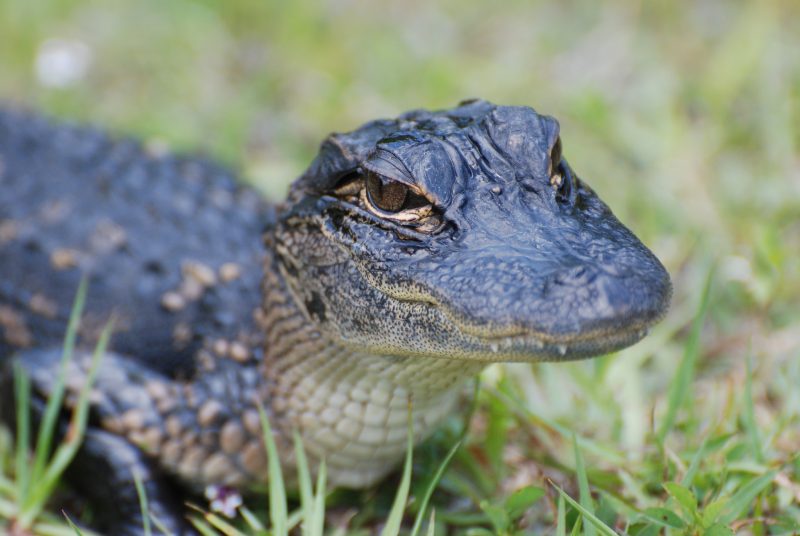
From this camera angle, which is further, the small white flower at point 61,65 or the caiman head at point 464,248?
the small white flower at point 61,65

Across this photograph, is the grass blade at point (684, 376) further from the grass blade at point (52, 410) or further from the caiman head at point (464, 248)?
the grass blade at point (52, 410)

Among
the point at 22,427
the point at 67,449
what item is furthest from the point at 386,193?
the point at 22,427

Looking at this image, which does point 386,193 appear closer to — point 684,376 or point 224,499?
point 224,499

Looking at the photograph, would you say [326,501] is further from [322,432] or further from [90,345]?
[90,345]

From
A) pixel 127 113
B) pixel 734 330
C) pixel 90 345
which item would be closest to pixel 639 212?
pixel 734 330

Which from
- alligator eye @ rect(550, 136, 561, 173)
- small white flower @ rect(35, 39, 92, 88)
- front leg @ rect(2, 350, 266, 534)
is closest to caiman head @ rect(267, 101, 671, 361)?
alligator eye @ rect(550, 136, 561, 173)

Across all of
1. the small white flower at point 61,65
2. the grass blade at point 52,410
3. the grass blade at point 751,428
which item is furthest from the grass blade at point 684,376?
the small white flower at point 61,65
